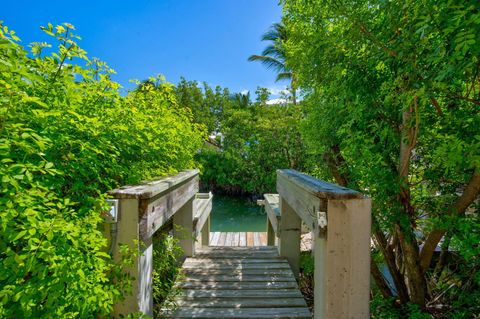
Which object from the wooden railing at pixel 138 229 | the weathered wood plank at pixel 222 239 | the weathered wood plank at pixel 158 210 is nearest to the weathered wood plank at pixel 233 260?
the weathered wood plank at pixel 158 210

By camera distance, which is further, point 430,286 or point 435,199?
point 430,286

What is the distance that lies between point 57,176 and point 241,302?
1.88 metres

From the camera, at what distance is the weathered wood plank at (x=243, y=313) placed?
212 centimetres

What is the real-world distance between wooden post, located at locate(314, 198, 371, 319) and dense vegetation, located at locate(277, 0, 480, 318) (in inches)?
26.7

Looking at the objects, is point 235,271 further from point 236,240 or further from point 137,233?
point 236,240

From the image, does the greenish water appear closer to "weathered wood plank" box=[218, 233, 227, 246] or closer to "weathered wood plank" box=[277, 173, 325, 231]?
"weathered wood plank" box=[218, 233, 227, 246]

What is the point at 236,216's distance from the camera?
1139 cm

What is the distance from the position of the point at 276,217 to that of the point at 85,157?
2667 mm

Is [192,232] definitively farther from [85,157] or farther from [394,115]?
[394,115]

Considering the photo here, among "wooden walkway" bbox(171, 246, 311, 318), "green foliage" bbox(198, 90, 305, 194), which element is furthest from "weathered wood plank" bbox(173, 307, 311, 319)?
"green foliage" bbox(198, 90, 305, 194)

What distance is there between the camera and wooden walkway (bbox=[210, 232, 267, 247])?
6206 mm

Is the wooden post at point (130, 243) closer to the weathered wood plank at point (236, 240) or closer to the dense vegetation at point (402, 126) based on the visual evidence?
the dense vegetation at point (402, 126)

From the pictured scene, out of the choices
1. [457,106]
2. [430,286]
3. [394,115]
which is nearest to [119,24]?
[394,115]

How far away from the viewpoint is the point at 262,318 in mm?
2094
